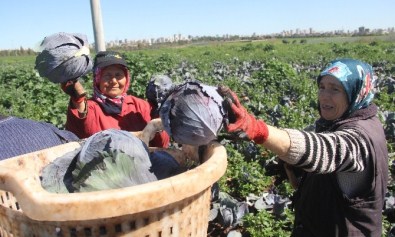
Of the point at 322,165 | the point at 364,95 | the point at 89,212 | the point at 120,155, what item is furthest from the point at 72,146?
the point at 364,95

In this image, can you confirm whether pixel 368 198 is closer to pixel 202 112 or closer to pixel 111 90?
pixel 202 112

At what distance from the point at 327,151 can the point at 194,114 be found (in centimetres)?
69

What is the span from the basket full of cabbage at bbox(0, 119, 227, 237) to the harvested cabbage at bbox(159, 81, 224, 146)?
0.06 metres

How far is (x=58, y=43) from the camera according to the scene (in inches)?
70.4

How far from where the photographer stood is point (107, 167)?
110 cm

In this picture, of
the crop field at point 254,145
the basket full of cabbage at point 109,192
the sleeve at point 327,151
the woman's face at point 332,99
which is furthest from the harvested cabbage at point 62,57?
the woman's face at point 332,99

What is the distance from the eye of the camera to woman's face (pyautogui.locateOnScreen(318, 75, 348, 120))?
6.89 ft

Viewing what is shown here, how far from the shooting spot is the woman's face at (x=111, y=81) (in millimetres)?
2828

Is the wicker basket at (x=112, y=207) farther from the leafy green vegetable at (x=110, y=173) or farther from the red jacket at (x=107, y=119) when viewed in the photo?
the red jacket at (x=107, y=119)

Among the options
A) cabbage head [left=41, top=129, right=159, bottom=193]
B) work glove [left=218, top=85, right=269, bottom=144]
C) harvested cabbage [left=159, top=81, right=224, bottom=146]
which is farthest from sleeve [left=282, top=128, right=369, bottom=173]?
cabbage head [left=41, top=129, right=159, bottom=193]

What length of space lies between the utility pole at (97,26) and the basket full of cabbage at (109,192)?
501 centimetres

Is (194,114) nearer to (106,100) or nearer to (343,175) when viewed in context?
(343,175)

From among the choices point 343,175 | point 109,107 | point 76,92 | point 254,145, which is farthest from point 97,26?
point 343,175

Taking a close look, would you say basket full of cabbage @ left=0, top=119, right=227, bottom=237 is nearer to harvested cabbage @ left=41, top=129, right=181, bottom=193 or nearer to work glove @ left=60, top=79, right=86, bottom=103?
harvested cabbage @ left=41, top=129, right=181, bottom=193
